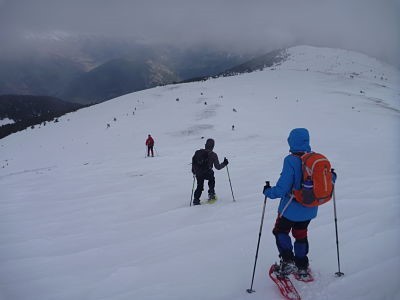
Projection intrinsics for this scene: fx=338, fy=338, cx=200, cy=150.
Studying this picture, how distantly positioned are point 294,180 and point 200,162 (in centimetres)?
473

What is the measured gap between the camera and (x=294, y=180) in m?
4.61

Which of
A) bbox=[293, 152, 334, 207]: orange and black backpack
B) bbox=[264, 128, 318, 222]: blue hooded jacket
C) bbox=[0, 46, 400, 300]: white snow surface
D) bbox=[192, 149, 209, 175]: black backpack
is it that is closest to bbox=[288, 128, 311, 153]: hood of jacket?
bbox=[264, 128, 318, 222]: blue hooded jacket

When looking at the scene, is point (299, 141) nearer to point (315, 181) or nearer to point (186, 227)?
point (315, 181)

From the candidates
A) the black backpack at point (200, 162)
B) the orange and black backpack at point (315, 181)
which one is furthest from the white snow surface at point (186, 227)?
the orange and black backpack at point (315, 181)

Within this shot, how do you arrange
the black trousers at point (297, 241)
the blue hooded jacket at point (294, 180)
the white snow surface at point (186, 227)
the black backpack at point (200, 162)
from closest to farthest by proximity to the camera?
the blue hooded jacket at point (294, 180), the black trousers at point (297, 241), the white snow surface at point (186, 227), the black backpack at point (200, 162)

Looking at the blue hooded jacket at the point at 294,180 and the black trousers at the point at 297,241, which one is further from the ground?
the blue hooded jacket at the point at 294,180

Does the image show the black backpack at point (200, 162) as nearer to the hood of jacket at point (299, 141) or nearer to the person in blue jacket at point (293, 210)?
the person in blue jacket at point (293, 210)

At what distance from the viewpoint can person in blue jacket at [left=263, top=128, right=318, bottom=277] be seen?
461 centimetres

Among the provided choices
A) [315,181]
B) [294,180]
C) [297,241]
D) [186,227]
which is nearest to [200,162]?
[186,227]

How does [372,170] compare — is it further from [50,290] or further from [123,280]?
[50,290]

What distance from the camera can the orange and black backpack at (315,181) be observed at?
4.37 m

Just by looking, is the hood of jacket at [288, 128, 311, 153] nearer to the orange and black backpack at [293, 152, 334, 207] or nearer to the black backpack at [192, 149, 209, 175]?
the orange and black backpack at [293, 152, 334, 207]

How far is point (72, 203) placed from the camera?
10.5 m

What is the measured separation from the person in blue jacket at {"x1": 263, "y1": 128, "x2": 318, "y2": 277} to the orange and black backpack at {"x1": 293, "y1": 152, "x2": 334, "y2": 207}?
0.44 ft
